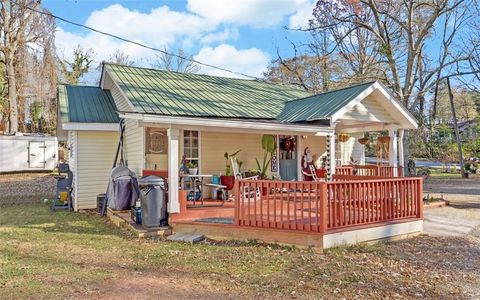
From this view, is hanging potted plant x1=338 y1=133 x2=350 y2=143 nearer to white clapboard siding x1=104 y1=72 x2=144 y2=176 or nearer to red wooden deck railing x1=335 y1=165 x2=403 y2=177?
red wooden deck railing x1=335 y1=165 x2=403 y2=177

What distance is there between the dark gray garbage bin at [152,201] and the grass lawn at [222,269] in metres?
0.62

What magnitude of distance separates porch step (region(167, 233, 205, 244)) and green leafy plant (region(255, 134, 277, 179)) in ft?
13.1

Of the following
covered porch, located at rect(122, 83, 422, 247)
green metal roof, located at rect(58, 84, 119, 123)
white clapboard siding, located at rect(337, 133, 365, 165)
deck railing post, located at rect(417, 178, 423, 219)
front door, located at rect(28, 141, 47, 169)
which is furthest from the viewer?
front door, located at rect(28, 141, 47, 169)

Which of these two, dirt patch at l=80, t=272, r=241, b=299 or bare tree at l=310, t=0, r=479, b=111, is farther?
bare tree at l=310, t=0, r=479, b=111

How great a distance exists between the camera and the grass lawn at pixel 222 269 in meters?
4.73

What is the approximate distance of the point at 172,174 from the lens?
7.98 metres

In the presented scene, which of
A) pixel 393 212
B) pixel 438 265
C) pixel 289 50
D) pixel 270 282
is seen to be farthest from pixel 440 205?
pixel 289 50

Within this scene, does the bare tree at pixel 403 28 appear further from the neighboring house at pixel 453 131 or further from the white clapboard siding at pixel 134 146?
the neighboring house at pixel 453 131

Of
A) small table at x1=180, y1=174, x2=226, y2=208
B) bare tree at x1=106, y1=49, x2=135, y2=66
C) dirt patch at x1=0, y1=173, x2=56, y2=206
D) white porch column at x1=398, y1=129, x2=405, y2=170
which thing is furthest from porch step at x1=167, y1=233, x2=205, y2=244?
bare tree at x1=106, y1=49, x2=135, y2=66

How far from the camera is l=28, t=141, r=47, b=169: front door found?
22438mm

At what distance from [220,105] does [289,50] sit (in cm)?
1929

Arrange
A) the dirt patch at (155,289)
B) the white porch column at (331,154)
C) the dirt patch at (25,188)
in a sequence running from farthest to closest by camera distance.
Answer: the dirt patch at (25,188), the white porch column at (331,154), the dirt patch at (155,289)

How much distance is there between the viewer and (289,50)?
2870 cm

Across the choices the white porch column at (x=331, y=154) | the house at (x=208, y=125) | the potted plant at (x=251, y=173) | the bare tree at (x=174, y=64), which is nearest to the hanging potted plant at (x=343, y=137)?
the house at (x=208, y=125)
